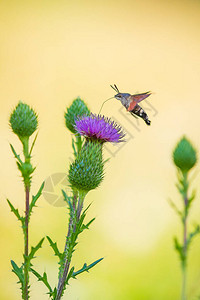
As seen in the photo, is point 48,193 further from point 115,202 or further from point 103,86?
point 103,86

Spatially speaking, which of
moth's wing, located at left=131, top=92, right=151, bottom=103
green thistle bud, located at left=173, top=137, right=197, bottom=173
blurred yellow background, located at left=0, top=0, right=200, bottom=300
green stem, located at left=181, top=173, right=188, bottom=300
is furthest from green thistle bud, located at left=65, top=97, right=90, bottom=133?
blurred yellow background, located at left=0, top=0, right=200, bottom=300

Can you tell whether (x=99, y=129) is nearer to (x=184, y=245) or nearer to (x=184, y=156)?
(x=184, y=156)

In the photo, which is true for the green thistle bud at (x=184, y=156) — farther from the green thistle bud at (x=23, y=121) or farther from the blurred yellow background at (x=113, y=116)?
the blurred yellow background at (x=113, y=116)

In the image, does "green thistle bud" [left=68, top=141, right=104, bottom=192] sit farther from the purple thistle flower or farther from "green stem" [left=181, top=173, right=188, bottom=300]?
"green stem" [left=181, top=173, right=188, bottom=300]

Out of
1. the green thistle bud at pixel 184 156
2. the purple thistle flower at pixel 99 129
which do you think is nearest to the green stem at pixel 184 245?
the green thistle bud at pixel 184 156

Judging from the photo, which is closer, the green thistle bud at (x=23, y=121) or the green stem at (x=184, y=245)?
the green stem at (x=184, y=245)

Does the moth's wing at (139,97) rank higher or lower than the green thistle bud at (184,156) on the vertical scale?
higher

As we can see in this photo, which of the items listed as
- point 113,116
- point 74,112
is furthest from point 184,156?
point 113,116
